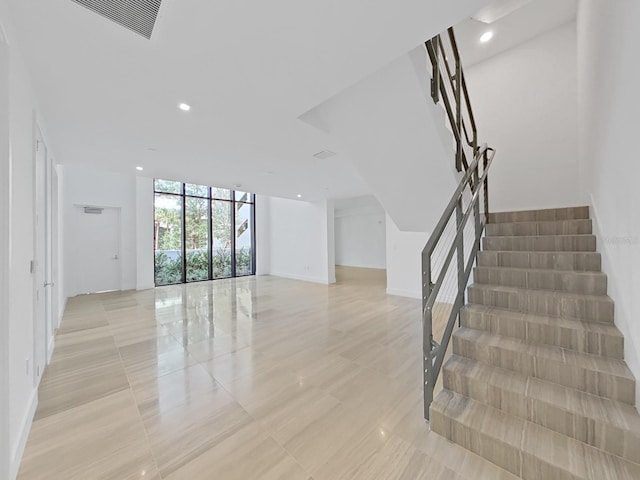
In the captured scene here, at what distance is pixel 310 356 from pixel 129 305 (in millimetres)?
4628

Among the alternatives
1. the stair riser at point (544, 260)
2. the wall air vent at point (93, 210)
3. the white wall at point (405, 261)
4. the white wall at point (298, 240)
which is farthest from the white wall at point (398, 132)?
the wall air vent at point (93, 210)

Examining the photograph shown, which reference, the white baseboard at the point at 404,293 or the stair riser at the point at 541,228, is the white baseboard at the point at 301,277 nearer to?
the white baseboard at the point at 404,293

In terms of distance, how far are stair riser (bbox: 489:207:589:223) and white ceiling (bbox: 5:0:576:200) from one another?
254cm

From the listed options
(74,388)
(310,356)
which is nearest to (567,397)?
(310,356)

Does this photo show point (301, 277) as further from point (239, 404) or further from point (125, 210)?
point (239, 404)

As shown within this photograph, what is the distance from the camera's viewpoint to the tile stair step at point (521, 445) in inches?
49.7

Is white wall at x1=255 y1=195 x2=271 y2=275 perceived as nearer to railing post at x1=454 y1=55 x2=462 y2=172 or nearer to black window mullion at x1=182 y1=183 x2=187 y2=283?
black window mullion at x1=182 y1=183 x2=187 y2=283

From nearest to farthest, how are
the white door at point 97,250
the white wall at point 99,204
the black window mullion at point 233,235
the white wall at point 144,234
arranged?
the white wall at point 99,204
the white door at point 97,250
the white wall at point 144,234
the black window mullion at point 233,235

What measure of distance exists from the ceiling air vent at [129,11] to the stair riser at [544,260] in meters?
3.44

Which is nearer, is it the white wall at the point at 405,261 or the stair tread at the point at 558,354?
the stair tread at the point at 558,354

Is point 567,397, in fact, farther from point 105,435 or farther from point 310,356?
point 105,435

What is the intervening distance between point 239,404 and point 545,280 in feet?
9.48

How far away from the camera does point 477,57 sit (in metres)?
4.48

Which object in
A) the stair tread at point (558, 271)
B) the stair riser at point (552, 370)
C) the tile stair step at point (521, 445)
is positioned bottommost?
the tile stair step at point (521, 445)
